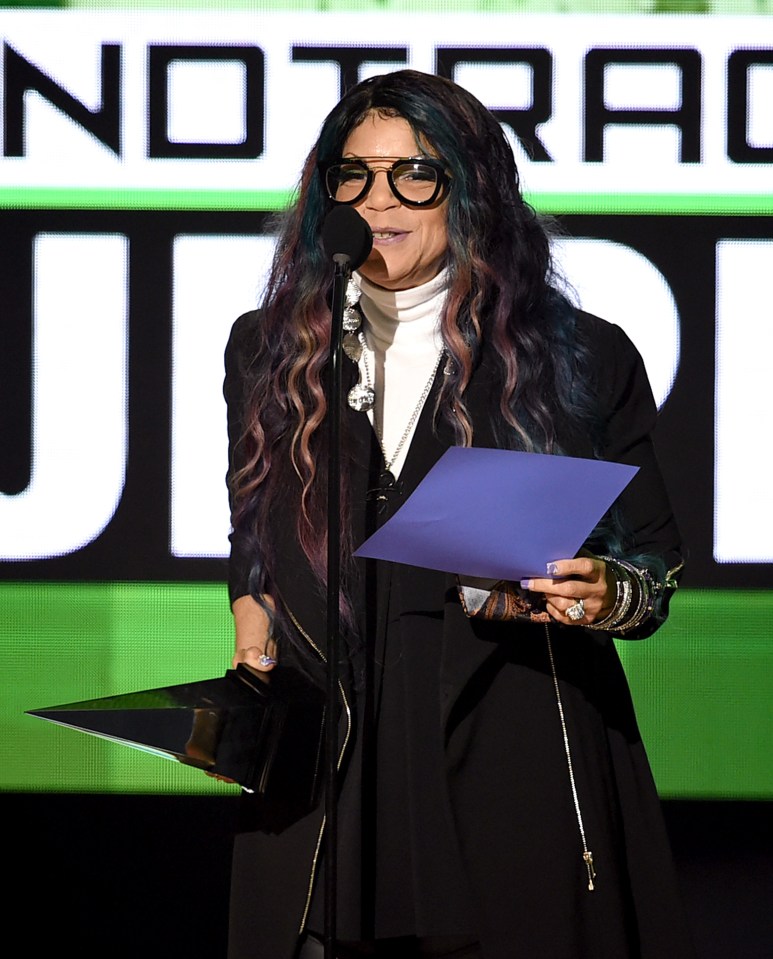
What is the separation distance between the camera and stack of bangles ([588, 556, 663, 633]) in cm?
139

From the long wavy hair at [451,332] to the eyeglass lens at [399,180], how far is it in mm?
27

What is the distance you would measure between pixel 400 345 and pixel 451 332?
0.08 m

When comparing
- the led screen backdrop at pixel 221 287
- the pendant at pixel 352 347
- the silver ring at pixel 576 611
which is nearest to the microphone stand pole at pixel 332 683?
the silver ring at pixel 576 611

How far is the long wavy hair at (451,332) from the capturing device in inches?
61.1

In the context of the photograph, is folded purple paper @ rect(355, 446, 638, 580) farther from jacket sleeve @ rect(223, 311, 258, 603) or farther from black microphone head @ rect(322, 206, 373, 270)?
jacket sleeve @ rect(223, 311, 258, 603)

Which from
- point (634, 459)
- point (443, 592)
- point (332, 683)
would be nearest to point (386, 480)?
point (443, 592)

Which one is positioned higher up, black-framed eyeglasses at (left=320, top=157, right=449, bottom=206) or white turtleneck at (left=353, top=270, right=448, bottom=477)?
black-framed eyeglasses at (left=320, top=157, right=449, bottom=206)

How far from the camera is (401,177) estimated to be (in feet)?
5.24

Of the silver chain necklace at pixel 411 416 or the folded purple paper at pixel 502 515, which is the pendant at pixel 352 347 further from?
the folded purple paper at pixel 502 515

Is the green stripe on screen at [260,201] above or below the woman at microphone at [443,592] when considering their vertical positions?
above

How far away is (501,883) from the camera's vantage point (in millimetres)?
1428

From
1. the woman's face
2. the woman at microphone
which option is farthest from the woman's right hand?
the woman's face

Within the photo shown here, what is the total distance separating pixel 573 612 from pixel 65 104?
83.7 inches

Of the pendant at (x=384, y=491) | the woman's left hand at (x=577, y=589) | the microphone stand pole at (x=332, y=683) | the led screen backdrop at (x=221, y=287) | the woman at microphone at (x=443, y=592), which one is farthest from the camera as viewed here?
the led screen backdrop at (x=221, y=287)
